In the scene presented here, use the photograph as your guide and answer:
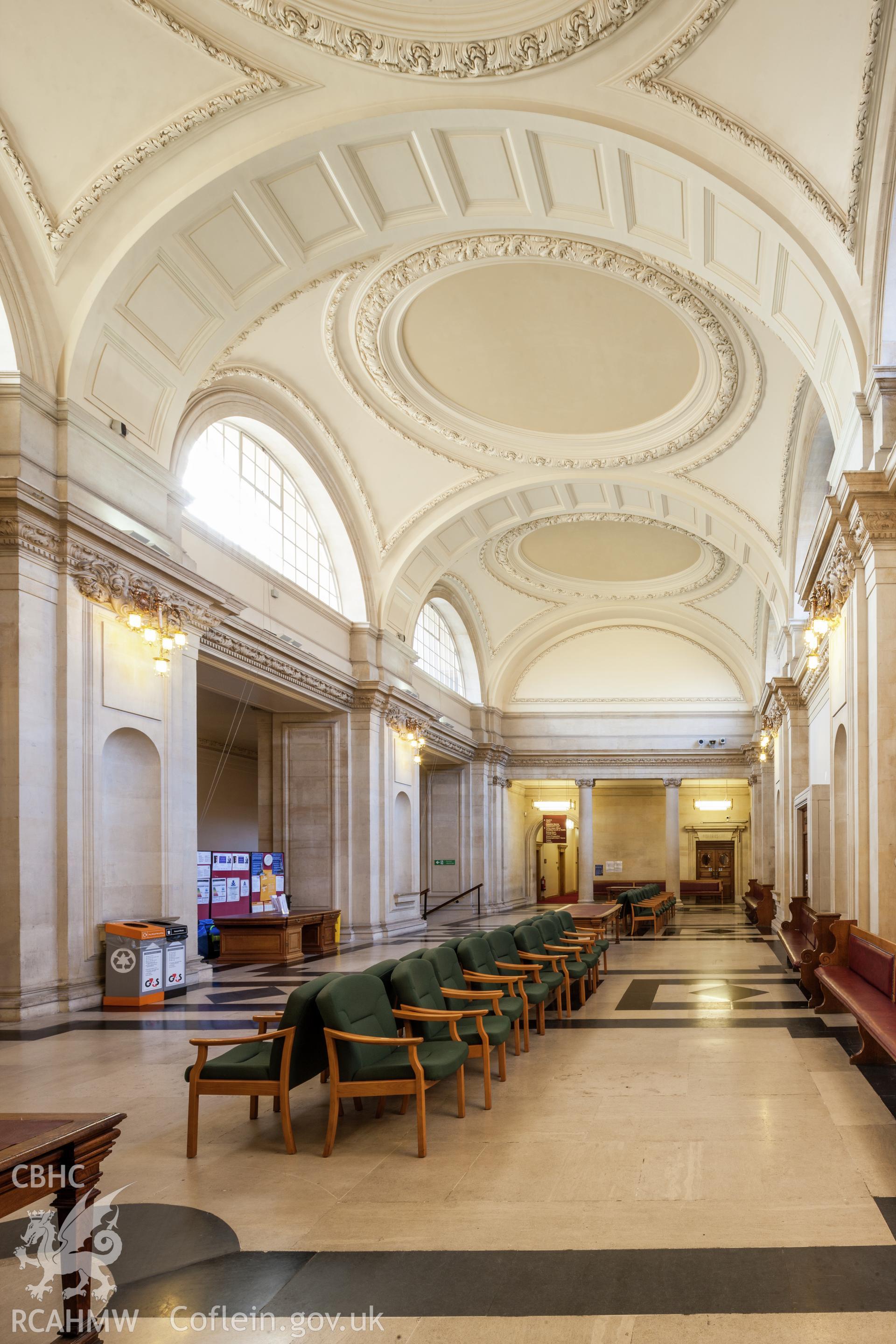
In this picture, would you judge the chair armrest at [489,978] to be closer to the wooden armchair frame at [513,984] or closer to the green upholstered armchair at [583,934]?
the wooden armchair frame at [513,984]

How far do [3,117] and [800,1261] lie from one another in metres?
9.55

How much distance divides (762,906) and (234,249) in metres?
16.2

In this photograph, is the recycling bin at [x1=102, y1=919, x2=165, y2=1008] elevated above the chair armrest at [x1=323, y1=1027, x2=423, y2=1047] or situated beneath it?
situated beneath

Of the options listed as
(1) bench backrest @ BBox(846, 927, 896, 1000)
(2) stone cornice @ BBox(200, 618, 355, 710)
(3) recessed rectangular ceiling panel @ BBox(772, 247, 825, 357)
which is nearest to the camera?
(1) bench backrest @ BBox(846, 927, 896, 1000)

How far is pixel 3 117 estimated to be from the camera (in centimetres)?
849

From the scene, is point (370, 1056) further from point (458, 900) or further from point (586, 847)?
point (586, 847)

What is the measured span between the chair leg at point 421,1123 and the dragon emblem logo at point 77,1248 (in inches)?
50.8

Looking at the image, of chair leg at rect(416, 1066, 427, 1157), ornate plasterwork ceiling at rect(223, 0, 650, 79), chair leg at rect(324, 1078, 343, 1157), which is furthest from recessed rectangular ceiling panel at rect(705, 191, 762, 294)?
chair leg at rect(324, 1078, 343, 1157)

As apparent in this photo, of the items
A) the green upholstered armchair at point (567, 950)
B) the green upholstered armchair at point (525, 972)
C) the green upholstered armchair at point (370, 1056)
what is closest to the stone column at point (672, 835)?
the green upholstered armchair at point (567, 950)

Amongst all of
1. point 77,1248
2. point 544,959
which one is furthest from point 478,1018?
point 77,1248

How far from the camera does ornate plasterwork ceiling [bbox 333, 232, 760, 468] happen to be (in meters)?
11.6

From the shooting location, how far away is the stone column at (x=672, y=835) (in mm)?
28219

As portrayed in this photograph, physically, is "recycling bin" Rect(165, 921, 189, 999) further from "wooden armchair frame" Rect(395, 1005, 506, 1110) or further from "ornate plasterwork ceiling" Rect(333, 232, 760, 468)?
"ornate plasterwork ceiling" Rect(333, 232, 760, 468)

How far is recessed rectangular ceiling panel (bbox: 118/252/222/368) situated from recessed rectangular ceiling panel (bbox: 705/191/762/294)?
5.17 meters
